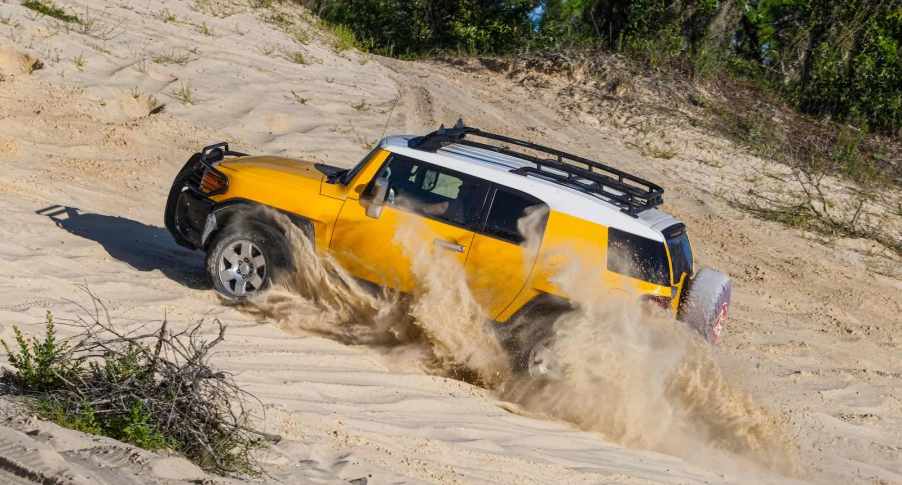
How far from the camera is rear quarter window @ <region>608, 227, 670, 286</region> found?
825 centimetres

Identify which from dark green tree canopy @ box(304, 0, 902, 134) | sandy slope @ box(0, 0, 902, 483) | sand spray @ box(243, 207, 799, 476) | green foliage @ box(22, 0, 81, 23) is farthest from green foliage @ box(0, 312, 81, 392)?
dark green tree canopy @ box(304, 0, 902, 134)

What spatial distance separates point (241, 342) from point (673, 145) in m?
11.0

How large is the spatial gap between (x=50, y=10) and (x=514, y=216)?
1033 centimetres

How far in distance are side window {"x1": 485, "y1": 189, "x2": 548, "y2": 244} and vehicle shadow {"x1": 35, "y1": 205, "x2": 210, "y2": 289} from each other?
2489 millimetres

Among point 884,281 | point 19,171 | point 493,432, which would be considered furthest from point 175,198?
point 884,281

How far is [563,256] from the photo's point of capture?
834 cm

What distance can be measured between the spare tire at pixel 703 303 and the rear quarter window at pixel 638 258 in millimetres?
334

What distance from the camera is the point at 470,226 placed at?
28.0 ft

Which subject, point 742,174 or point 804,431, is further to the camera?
point 742,174

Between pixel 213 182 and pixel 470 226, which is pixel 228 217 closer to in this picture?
pixel 213 182

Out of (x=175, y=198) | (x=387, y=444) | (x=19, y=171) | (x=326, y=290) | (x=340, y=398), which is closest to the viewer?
(x=387, y=444)

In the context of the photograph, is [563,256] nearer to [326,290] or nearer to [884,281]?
[326,290]

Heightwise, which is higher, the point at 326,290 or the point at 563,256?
the point at 563,256

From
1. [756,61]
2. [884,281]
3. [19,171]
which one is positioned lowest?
[19,171]
